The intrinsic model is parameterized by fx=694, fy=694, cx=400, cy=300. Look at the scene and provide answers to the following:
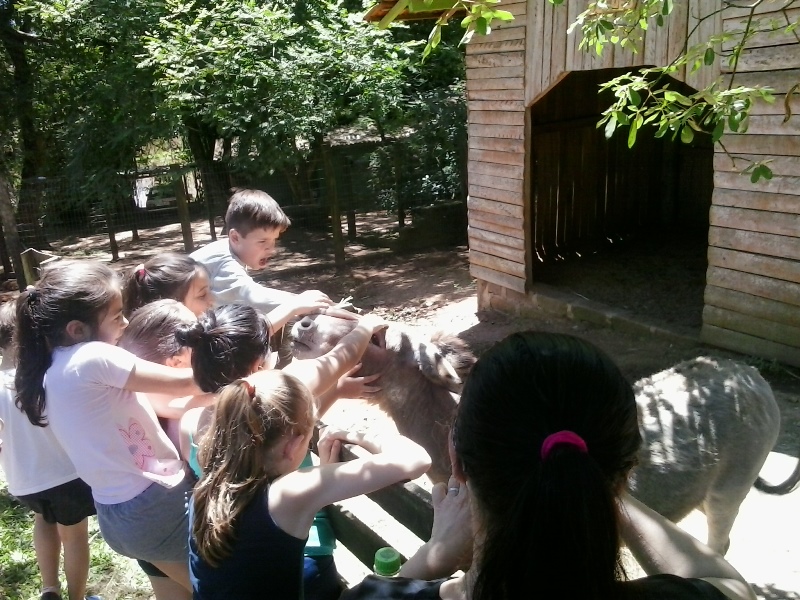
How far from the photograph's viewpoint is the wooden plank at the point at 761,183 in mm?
4997

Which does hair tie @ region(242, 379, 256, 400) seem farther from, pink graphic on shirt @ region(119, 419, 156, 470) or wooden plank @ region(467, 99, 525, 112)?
wooden plank @ region(467, 99, 525, 112)

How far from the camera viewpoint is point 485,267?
8.14 m

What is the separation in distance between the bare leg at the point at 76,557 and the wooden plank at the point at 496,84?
570 centimetres

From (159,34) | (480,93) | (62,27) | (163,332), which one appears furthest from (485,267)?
(62,27)

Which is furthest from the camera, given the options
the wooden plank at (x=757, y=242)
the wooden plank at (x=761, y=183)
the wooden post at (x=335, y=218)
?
the wooden post at (x=335, y=218)

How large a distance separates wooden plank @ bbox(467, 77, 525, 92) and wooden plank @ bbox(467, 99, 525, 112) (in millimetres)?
137

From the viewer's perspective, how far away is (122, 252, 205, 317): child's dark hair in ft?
9.87

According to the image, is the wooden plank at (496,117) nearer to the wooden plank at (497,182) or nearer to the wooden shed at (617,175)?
the wooden shed at (617,175)

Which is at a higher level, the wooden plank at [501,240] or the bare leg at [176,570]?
the wooden plank at [501,240]

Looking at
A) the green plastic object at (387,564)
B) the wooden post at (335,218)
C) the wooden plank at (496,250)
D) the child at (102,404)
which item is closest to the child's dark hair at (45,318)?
the child at (102,404)

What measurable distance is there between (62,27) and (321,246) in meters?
5.83

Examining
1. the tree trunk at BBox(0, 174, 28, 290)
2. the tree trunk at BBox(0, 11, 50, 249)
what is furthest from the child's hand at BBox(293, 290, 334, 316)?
the tree trunk at BBox(0, 11, 50, 249)

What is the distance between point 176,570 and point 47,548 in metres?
0.87

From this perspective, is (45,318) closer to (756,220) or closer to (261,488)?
(261,488)
